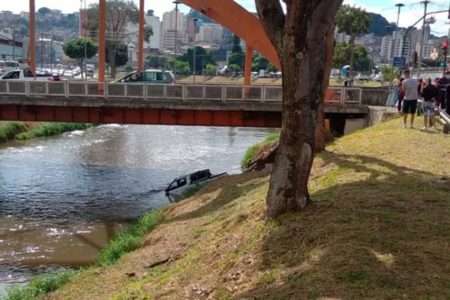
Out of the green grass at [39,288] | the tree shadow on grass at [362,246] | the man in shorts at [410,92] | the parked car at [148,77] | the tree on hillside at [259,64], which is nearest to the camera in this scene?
the tree shadow on grass at [362,246]

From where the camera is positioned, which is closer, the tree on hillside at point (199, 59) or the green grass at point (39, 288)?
the green grass at point (39, 288)

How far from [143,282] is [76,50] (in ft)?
275

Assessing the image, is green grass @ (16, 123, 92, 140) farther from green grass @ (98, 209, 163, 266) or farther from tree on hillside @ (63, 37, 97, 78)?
tree on hillside @ (63, 37, 97, 78)

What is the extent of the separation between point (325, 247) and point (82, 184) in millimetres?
20368

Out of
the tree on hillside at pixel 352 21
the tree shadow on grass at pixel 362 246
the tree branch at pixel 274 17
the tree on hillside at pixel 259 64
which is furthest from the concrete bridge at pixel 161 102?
the tree on hillside at pixel 259 64

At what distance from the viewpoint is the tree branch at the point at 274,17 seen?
25.0ft

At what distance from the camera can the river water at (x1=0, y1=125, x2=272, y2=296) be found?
16062mm

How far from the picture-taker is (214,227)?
35.8ft

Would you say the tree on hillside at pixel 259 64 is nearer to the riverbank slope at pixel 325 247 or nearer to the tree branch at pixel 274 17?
the riverbank slope at pixel 325 247

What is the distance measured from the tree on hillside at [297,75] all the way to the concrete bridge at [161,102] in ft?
50.2

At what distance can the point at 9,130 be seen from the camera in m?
39.5

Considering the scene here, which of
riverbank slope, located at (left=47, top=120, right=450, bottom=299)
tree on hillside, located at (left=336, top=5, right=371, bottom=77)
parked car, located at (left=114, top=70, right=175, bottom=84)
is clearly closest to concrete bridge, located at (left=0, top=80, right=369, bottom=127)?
parked car, located at (left=114, top=70, right=175, bottom=84)

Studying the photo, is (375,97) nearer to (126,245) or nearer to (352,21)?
(126,245)

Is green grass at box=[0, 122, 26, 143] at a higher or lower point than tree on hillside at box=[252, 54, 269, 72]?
lower
